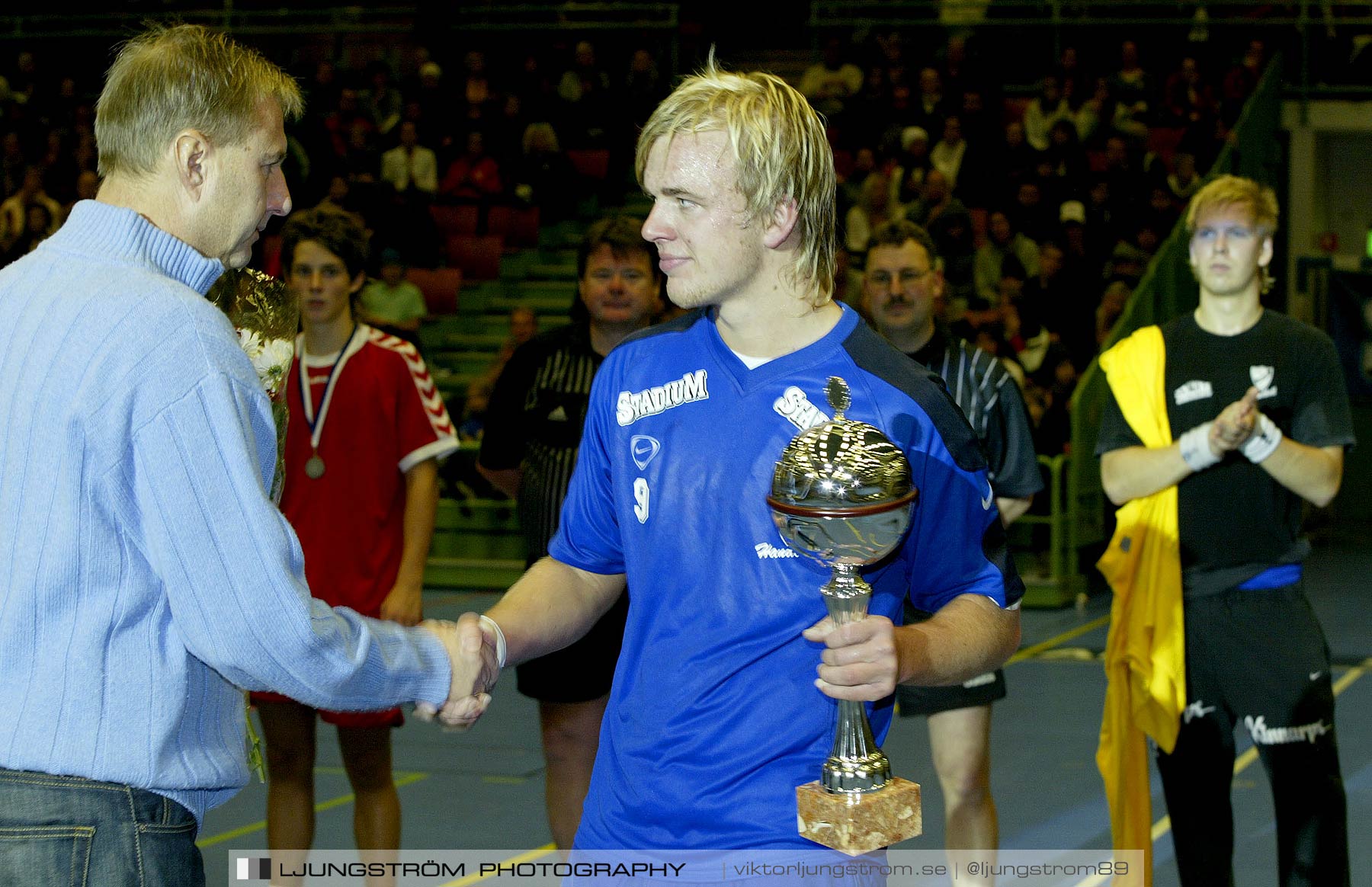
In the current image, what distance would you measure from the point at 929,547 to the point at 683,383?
49 cm

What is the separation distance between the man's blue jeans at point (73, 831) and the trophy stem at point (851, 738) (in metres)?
0.97

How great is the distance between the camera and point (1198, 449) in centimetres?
399

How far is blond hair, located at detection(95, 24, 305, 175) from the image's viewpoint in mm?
2258

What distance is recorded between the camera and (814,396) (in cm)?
239

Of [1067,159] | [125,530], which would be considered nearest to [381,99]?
[1067,159]

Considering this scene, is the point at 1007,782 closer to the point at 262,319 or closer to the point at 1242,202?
the point at 1242,202

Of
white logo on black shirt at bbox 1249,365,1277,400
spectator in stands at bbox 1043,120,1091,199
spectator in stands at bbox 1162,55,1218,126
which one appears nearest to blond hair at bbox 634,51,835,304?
white logo on black shirt at bbox 1249,365,1277,400

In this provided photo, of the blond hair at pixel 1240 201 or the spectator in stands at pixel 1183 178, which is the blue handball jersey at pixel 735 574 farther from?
the spectator in stands at pixel 1183 178

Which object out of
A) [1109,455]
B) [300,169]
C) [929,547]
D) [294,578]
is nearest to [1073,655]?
[1109,455]

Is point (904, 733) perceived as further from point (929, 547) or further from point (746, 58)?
point (746, 58)

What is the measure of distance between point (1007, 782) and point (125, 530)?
478cm

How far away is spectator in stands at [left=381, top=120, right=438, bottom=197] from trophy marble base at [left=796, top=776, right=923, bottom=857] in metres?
14.8

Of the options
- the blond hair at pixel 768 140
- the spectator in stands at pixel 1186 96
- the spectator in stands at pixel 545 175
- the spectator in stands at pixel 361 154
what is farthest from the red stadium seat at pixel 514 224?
the blond hair at pixel 768 140

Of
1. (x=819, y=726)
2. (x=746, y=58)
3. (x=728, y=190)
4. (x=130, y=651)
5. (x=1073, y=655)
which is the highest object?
(x=746, y=58)
